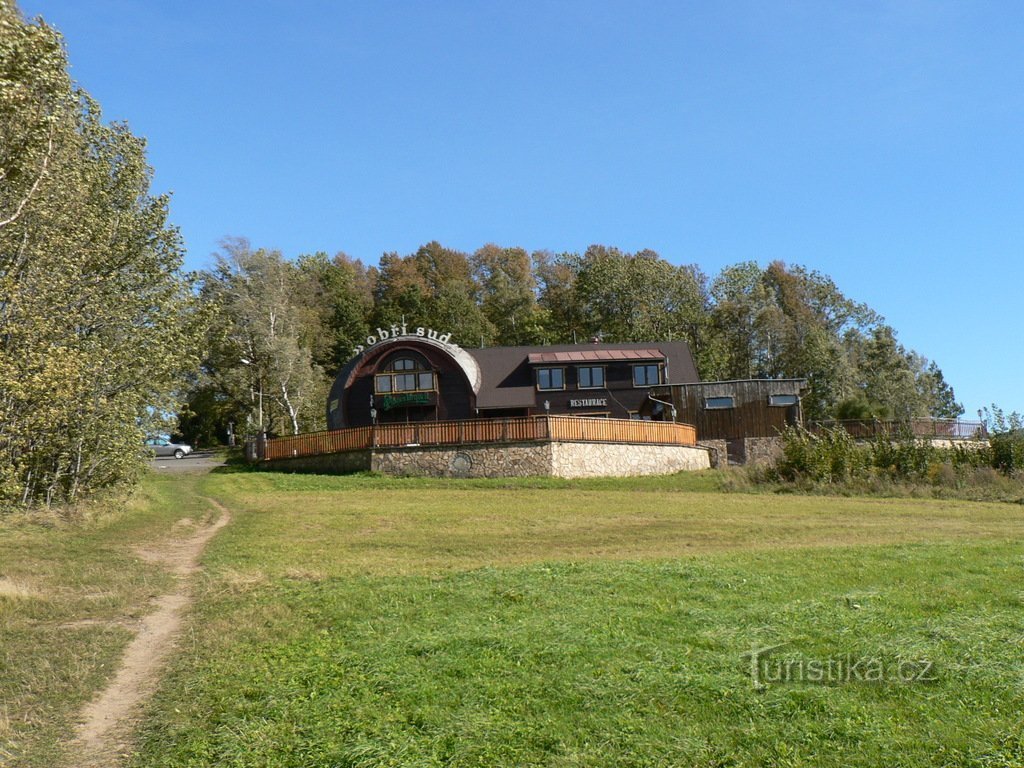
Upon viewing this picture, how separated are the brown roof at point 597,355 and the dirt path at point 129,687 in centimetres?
3798

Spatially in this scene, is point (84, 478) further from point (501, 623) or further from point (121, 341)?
point (501, 623)

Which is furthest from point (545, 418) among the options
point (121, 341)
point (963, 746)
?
point (963, 746)

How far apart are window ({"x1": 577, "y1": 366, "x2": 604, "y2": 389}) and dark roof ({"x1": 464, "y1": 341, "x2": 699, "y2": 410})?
0.78 meters

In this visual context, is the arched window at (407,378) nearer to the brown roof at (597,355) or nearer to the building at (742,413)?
the brown roof at (597,355)

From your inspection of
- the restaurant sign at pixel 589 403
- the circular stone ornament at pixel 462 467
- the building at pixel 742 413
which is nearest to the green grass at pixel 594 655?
the circular stone ornament at pixel 462 467

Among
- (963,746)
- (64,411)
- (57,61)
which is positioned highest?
(57,61)

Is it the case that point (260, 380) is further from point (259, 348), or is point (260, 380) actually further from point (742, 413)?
point (742, 413)

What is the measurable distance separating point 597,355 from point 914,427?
17.5 metres

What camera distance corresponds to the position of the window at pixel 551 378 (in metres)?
50.2

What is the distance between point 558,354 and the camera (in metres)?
50.9

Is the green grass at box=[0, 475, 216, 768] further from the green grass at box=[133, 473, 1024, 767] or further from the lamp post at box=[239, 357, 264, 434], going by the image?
the lamp post at box=[239, 357, 264, 434]

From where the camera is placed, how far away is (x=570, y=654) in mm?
7406

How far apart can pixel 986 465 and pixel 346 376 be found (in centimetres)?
3243

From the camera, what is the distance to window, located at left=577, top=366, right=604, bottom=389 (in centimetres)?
5056
